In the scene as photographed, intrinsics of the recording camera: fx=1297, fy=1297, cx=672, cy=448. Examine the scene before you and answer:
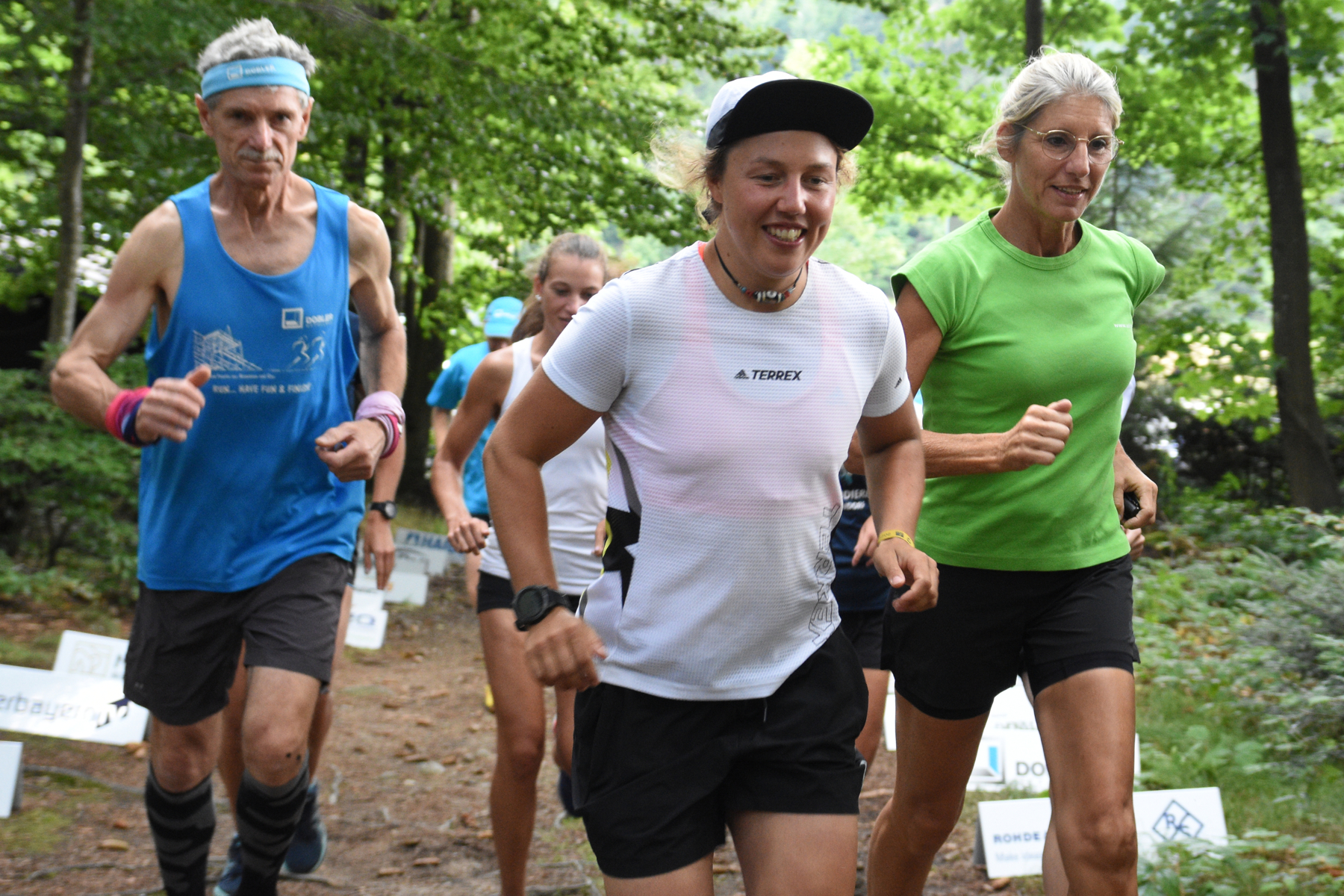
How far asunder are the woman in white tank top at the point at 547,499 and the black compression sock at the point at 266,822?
85cm

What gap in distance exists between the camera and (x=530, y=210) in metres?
14.8

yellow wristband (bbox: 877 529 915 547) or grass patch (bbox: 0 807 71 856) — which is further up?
yellow wristband (bbox: 877 529 915 547)

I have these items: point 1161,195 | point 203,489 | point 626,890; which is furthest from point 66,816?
point 1161,195

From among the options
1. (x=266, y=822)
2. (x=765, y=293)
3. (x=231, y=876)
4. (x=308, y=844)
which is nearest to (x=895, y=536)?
(x=765, y=293)

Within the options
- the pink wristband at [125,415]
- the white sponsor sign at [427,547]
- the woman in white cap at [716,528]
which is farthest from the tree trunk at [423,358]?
the woman in white cap at [716,528]

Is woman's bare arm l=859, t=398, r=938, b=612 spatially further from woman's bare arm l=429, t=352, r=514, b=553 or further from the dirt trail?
the dirt trail

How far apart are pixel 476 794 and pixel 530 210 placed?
9.15 meters

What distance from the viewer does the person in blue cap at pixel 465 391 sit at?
6992mm

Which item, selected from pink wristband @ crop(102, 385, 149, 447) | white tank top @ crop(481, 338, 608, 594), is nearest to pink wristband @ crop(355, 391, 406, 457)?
pink wristband @ crop(102, 385, 149, 447)

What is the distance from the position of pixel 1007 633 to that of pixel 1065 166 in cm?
127

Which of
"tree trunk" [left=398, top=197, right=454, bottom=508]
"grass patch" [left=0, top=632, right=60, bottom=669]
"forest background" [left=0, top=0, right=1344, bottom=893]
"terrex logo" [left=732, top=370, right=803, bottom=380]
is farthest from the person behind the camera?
"tree trunk" [left=398, top=197, right=454, bottom=508]

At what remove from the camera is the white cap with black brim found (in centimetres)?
261

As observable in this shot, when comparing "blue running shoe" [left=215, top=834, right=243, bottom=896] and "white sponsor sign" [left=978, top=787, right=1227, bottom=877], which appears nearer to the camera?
"blue running shoe" [left=215, top=834, right=243, bottom=896]

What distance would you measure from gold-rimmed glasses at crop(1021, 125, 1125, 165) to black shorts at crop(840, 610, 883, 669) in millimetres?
2188
